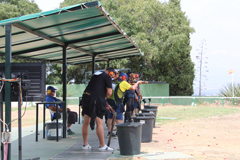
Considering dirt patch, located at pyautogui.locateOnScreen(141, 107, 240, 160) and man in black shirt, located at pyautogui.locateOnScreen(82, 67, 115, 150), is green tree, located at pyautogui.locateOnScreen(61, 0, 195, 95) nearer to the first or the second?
dirt patch, located at pyautogui.locateOnScreen(141, 107, 240, 160)

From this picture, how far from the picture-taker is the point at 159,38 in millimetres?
26578

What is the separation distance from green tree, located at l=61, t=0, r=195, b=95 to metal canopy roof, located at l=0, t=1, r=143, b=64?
1547cm

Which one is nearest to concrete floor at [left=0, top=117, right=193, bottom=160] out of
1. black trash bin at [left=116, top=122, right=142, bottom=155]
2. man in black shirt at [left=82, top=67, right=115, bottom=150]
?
black trash bin at [left=116, top=122, right=142, bottom=155]

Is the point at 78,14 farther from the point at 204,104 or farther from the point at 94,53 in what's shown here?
the point at 204,104

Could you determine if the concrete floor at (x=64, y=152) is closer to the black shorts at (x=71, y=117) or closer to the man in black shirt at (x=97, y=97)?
the man in black shirt at (x=97, y=97)

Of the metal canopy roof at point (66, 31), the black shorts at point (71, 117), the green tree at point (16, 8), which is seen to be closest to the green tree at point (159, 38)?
the green tree at point (16, 8)

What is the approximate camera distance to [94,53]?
11.3 metres

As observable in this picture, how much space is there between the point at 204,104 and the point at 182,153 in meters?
19.0

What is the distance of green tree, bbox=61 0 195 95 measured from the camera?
84.5 feet

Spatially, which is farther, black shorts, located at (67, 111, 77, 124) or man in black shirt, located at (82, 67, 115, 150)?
black shorts, located at (67, 111, 77, 124)

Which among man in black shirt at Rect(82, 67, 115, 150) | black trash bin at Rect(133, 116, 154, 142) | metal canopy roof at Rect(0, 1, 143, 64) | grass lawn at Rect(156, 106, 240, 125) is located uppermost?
metal canopy roof at Rect(0, 1, 143, 64)

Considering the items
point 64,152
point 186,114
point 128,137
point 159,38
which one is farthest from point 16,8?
point 128,137

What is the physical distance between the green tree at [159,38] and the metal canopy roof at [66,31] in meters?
A: 15.5

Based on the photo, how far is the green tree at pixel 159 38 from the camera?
25.8 metres
